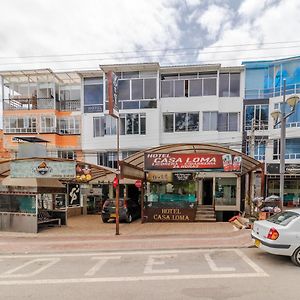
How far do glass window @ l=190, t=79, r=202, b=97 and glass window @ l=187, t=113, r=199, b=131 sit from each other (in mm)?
1736

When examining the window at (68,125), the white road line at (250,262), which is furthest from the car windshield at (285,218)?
the window at (68,125)

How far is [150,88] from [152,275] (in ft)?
66.4

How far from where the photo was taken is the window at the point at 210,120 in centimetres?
2488

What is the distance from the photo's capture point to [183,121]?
25.3 m

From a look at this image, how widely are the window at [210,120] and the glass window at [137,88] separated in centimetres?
576

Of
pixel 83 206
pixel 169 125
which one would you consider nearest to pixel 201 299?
pixel 83 206

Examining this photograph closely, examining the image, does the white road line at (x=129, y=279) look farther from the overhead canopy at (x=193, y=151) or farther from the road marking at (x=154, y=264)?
the overhead canopy at (x=193, y=151)

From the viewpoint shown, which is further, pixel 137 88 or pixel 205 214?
pixel 137 88

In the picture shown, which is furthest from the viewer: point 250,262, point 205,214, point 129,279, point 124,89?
point 124,89

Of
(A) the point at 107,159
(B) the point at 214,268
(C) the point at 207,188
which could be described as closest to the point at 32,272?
(B) the point at 214,268

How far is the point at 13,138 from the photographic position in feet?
88.8

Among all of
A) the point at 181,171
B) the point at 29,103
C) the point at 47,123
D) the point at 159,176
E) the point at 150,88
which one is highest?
the point at 150,88

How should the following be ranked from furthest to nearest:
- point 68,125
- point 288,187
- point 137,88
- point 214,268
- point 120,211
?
point 68,125 → point 288,187 → point 137,88 → point 120,211 → point 214,268

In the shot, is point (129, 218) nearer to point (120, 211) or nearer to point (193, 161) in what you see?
point (120, 211)
